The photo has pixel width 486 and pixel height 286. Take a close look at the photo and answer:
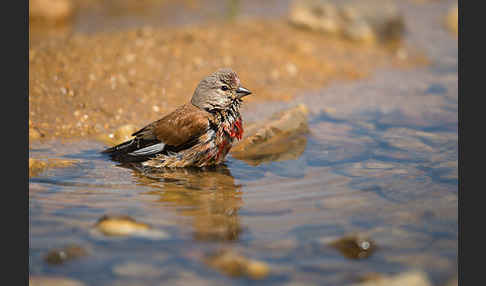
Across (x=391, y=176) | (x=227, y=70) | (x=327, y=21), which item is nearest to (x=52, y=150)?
(x=227, y=70)

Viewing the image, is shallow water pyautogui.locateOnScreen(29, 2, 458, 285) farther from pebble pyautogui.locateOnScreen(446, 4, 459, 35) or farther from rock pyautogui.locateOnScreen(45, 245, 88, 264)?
pebble pyautogui.locateOnScreen(446, 4, 459, 35)

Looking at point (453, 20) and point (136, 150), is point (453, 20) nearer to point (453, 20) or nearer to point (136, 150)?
point (453, 20)

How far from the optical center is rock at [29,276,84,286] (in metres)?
3.11

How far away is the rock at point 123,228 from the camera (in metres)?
3.67

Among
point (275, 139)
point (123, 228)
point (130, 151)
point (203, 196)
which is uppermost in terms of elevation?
point (275, 139)

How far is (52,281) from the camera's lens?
314 centimetres

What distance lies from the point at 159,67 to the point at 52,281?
5.13 metres

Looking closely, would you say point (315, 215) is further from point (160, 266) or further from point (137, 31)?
point (137, 31)

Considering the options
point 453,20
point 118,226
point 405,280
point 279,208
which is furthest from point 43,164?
point 453,20

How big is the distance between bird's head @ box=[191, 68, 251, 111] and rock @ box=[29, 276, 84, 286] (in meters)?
2.71

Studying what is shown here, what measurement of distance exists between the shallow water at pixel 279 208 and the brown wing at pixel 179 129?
33 centimetres

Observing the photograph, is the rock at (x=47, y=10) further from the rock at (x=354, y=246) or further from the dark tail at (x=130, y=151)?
the rock at (x=354, y=246)

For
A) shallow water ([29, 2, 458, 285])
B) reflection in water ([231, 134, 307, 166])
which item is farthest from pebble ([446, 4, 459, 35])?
reflection in water ([231, 134, 307, 166])

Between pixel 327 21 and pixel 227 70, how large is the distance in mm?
5851
